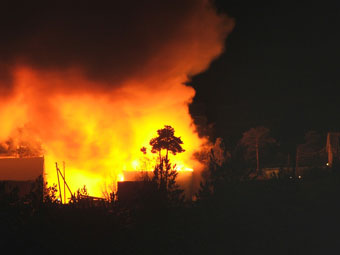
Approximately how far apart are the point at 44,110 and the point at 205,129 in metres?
16.8

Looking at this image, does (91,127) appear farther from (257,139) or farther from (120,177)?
(257,139)

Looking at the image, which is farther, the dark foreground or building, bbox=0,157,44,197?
building, bbox=0,157,44,197

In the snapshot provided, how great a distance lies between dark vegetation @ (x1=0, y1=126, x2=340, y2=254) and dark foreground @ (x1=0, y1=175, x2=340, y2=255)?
0.05 ft

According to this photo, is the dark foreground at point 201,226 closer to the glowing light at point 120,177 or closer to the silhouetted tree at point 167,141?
the silhouetted tree at point 167,141

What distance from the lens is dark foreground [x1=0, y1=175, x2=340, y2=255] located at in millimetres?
7215

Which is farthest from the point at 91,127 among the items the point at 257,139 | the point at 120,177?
the point at 257,139

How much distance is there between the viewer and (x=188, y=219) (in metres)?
8.76

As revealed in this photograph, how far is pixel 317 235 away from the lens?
1060cm

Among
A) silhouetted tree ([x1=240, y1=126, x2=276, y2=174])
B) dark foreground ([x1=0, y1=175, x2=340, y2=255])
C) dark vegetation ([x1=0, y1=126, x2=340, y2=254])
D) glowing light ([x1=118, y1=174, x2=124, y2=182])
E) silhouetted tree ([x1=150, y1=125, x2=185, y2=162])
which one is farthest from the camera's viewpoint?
silhouetted tree ([x1=240, y1=126, x2=276, y2=174])

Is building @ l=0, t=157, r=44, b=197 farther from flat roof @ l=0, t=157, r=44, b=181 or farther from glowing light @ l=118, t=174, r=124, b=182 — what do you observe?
glowing light @ l=118, t=174, r=124, b=182

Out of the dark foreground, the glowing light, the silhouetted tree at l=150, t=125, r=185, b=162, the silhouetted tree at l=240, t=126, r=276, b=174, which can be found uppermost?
the silhouetted tree at l=240, t=126, r=276, b=174

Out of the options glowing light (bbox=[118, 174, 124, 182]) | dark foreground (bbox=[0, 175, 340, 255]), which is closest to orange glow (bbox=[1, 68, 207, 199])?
glowing light (bbox=[118, 174, 124, 182])

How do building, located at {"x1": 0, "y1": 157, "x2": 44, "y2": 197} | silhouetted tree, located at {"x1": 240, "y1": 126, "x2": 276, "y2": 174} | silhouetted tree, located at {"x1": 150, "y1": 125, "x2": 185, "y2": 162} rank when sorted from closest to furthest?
building, located at {"x1": 0, "y1": 157, "x2": 44, "y2": 197}, silhouetted tree, located at {"x1": 150, "y1": 125, "x2": 185, "y2": 162}, silhouetted tree, located at {"x1": 240, "y1": 126, "x2": 276, "y2": 174}

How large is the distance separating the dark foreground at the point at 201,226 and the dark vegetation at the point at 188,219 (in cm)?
2
